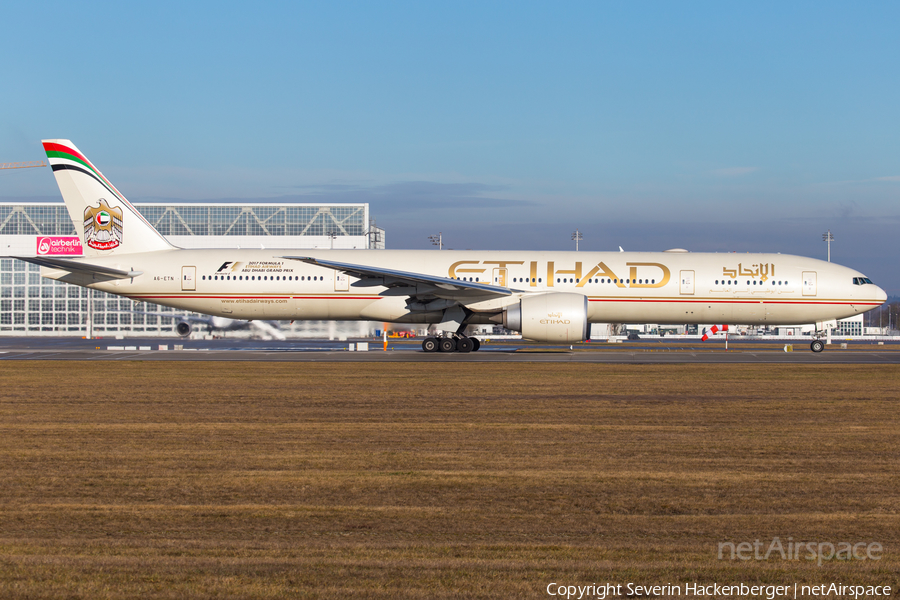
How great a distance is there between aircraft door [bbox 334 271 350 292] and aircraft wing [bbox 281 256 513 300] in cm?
58

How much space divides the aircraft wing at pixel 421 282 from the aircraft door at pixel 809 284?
11.9 metres

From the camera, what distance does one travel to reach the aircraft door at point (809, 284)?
98.1 feet

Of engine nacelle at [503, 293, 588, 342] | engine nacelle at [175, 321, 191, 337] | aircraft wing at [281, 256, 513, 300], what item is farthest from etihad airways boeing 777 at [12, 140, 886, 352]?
engine nacelle at [175, 321, 191, 337]

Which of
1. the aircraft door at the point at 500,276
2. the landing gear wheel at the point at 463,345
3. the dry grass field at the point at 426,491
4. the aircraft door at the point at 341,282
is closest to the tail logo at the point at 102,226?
the aircraft door at the point at 341,282

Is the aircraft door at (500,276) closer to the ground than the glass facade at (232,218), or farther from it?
closer to the ground

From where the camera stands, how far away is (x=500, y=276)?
2919cm

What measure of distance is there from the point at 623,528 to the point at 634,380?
40.2 feet

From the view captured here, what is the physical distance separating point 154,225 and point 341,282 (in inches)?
1654

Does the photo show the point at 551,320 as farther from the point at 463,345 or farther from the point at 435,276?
the point at 435,276

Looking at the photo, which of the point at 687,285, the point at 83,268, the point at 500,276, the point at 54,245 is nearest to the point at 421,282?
the point at 500,276

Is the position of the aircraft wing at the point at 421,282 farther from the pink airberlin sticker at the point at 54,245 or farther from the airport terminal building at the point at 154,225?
the pink airberlin sticker at the point at 54,245

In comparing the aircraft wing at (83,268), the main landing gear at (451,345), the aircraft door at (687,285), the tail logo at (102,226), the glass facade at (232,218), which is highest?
the glass facade at (232,218)

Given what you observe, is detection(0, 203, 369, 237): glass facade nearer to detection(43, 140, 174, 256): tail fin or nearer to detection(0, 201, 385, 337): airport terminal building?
detection(0, 201, 385, 337): airport terminal building

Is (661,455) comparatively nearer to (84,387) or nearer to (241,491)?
(241,491)
